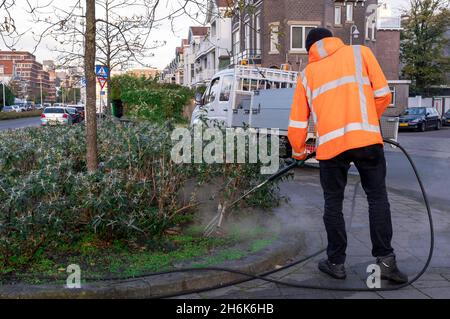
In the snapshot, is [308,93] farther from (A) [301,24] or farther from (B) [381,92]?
(A) [301,24]

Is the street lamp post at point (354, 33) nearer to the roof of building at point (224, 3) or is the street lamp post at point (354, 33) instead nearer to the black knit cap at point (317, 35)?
the roof of building at point (224, 3)

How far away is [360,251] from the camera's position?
16.6 ft

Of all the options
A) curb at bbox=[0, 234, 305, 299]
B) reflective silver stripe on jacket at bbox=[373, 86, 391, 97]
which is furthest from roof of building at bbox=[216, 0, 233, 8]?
curb at bbox=[0, 234, 305, 299]

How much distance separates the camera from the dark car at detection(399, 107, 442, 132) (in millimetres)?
30516

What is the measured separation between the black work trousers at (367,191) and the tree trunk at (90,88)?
251cm

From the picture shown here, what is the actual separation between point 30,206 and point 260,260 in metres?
2.02

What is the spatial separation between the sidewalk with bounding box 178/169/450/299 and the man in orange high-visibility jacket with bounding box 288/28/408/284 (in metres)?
0.23

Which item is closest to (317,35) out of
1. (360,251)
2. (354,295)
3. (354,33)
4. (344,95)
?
(344,95)

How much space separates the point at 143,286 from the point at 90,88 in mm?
2491

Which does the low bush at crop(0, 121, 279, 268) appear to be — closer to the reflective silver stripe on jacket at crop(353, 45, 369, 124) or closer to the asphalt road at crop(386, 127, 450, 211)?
the reflective silver stripe on jacket at crop(353, 45, 369, 124)

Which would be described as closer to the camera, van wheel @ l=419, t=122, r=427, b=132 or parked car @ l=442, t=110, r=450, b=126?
van wheel @ l=419, t=122, r=427, b=132

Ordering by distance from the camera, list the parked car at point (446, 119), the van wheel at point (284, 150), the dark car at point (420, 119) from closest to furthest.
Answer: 1. the van wheel at point (284, 150)
2. the dark car at point (420, 119)
3. the parked car at point (446, 119)

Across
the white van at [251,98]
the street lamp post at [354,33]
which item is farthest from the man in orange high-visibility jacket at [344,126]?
the street lamp post at [354,33]

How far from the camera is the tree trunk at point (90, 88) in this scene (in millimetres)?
5250
